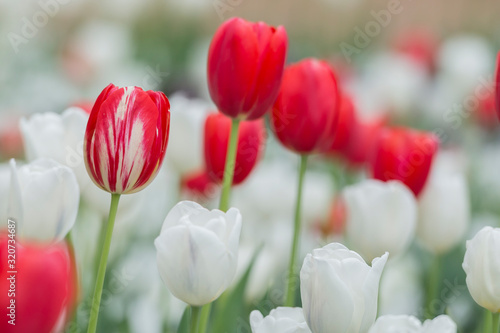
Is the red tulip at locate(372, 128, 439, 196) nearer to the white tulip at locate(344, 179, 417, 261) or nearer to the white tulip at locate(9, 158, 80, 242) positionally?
the white tulip at locate(344, 179, 417, 261)

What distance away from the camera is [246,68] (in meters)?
0.77

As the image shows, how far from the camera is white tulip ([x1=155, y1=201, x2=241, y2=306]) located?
1.98 feet

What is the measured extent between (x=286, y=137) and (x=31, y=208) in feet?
1.06

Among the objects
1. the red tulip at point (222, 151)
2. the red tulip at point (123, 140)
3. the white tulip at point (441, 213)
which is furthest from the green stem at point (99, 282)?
the white tulip at point (441, 213)

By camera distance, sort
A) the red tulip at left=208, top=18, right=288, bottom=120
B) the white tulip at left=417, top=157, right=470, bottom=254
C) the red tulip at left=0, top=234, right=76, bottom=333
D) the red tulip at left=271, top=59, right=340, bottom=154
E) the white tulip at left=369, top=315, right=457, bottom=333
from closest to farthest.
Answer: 1. the red tulip at left=0, top=234, right=76, bottom=333
2. the white tulip at left=369, top=315, right=457, bottom=333
3. the red tulip at left=208, top=18, right=288, bottom=120
4. the red tulip at left=271, top=59, right=340, bottom=154
5. the white tulip at left=417, top=157, right=470, bottom=254

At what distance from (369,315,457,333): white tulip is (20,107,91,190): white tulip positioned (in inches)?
15.3

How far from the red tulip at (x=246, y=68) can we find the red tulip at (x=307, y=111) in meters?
0.10

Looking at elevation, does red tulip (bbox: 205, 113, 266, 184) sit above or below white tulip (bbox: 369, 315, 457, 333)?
above

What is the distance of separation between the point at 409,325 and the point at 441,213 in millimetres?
426

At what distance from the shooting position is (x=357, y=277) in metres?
0.62

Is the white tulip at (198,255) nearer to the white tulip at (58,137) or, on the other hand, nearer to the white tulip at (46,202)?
the white tulip at (46,202)

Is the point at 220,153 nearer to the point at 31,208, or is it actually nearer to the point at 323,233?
the point at 31,208

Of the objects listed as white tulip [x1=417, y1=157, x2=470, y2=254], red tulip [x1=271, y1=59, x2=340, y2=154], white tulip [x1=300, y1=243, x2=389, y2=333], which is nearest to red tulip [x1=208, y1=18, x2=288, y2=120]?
red tulip [x1=271, y1=59, x2=340, y2=154]

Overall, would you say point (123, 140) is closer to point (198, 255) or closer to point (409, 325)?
point (198, 255)
